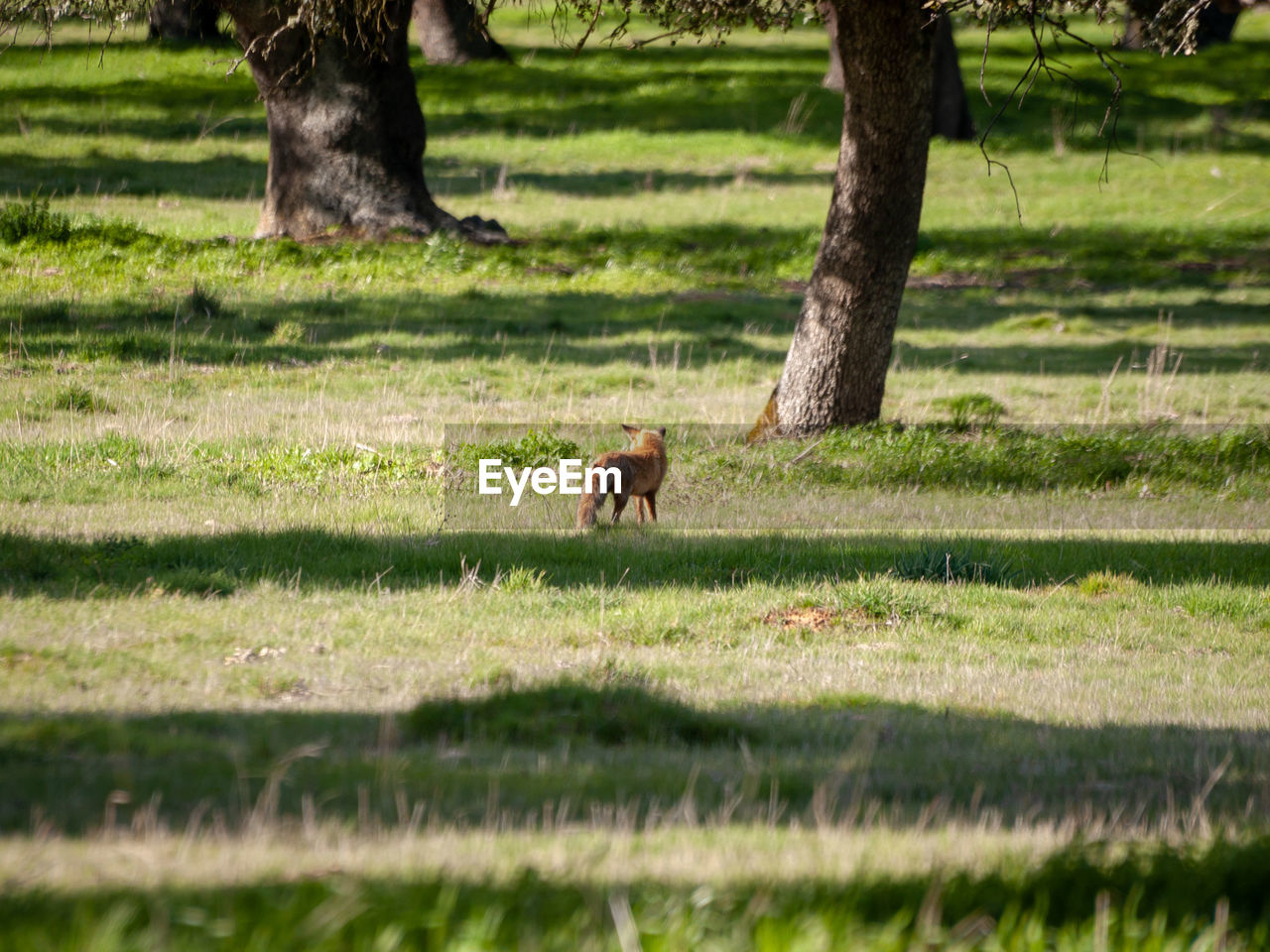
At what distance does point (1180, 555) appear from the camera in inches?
406

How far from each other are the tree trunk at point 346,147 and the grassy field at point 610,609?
1.15 metres

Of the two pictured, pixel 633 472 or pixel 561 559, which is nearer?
pixel 561 559

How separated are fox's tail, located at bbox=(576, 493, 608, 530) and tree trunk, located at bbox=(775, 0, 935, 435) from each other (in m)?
4.15

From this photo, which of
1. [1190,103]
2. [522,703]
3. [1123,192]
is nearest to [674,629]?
[522,703]

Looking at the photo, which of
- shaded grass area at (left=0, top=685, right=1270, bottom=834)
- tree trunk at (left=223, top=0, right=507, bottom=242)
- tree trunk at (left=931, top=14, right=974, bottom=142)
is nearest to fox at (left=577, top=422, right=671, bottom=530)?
shaded grass area at (left=0, top=685, right=1270, bottom=834)

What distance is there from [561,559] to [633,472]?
1.02 metres

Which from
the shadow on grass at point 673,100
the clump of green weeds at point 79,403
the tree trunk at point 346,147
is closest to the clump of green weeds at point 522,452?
the clump of green weeds at point 79,403

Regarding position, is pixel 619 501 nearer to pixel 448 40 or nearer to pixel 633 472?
pixel 633 472

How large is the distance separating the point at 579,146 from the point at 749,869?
3244 centimetres

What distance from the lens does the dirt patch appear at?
8.08m

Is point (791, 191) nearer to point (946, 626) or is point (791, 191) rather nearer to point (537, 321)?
point (537, 321)

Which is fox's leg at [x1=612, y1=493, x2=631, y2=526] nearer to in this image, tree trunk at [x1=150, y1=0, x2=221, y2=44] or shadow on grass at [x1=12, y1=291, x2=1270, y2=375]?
shadow on grass at [x1=12, y1=291, x2=1270, y2=375]

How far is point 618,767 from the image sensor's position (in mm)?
5148

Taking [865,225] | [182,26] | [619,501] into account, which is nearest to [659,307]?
[865,225]
